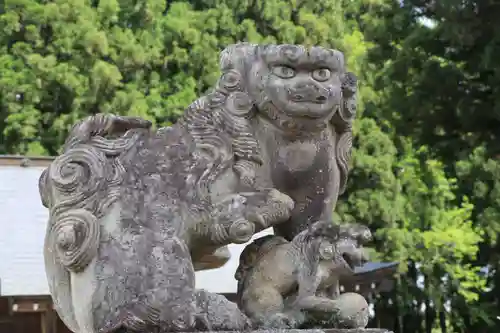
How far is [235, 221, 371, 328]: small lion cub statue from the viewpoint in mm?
3281

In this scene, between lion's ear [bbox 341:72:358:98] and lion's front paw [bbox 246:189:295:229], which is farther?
lion's ear [bbox 341:72:358:98]

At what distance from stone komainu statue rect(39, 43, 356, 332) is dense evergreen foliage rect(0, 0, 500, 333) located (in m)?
6.54

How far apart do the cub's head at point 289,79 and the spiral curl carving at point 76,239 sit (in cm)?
85

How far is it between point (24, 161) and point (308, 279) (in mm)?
7344

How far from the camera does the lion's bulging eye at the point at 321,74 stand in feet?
11.3

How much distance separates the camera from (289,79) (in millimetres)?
3441

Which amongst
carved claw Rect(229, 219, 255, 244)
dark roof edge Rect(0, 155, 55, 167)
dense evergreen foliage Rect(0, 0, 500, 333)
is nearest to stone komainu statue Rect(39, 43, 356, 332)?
carved claw Rect(229, 219, 255, 244)

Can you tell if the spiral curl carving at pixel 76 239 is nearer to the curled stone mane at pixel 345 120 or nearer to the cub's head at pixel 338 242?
the cub's head at pixel 338 242

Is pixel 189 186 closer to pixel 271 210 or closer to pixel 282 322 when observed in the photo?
pixel 271 210

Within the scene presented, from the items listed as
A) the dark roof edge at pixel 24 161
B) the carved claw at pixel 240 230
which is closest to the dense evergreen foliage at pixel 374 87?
the dark roof edge at pixel 24 161

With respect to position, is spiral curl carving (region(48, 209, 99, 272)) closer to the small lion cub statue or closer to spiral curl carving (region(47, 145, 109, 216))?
spiral curl carving (region(47, 145, 109, 216))

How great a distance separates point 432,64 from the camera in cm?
1061

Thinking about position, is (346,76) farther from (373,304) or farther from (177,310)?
(373,304)

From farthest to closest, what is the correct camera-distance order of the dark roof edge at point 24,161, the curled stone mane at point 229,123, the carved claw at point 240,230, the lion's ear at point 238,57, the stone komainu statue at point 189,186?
1. the dark roof edge at point 24,161
2. the lion's ear at point 238,57
3. the curled stone mane at point 229,123
4. the carved claw at point 240,230
5. the stone komainu statue at point 189,186
